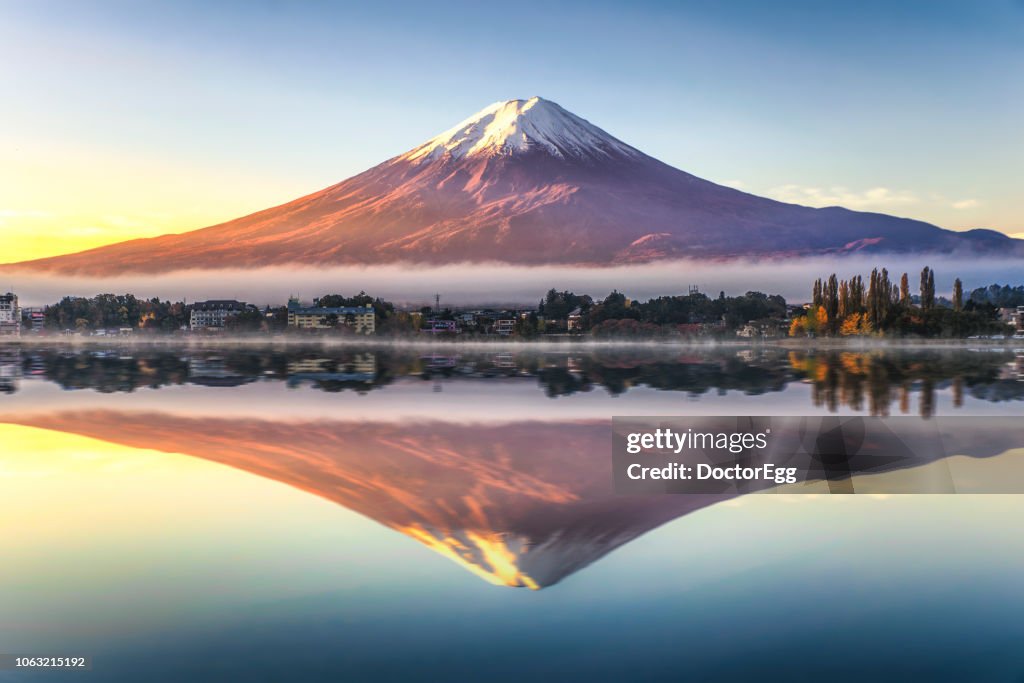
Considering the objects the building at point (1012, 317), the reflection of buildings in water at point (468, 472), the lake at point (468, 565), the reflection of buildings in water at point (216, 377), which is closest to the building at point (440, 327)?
the reflection of buildings in water at point (216, 377)

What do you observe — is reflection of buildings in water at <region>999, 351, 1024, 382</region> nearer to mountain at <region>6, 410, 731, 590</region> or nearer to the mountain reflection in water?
the mountain reflection in water

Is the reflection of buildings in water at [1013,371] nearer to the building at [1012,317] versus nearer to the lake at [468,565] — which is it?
the lake at [468,565]

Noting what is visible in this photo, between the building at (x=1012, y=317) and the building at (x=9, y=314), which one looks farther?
the building at (x=9, y=314)

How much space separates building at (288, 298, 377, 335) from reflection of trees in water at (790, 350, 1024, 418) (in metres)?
42.9

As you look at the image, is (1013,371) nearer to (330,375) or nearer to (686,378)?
(686,378)

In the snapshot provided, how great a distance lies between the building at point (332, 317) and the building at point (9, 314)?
90.4 feet

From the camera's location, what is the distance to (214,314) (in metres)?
84.4

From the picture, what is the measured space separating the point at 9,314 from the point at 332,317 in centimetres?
3259

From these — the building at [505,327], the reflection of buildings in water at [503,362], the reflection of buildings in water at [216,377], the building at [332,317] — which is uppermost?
the building at [332,317]

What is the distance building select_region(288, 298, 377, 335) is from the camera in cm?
7706

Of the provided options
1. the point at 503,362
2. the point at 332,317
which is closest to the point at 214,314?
the point at 332,317

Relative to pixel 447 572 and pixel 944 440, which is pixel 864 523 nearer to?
pixel 447 572

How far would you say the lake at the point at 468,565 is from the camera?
→ 6.20 metres

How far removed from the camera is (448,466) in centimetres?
1344
